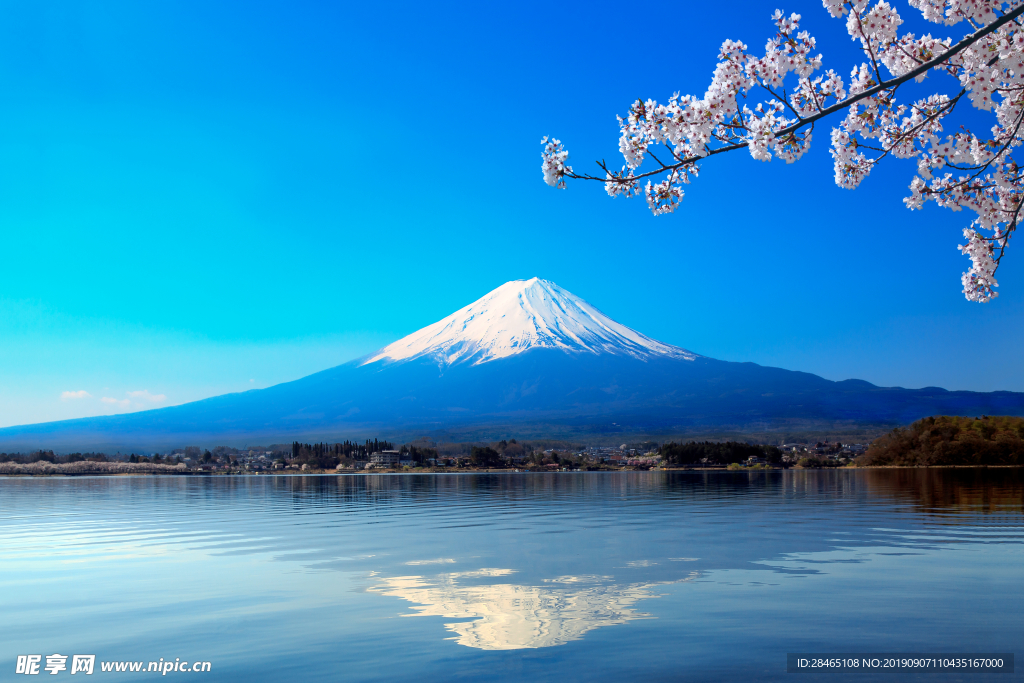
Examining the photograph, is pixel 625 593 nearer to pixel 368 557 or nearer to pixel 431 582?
pixel 431 582

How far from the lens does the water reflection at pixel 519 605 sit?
31.0 feet

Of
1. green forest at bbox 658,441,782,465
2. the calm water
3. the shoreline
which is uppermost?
the calm water

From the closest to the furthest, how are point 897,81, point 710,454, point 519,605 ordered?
point 897,81 → point 519,605 → point 710,454

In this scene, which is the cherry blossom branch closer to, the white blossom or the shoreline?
the white blossom

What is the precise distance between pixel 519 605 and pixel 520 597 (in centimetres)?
68

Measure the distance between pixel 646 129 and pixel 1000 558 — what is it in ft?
47.4

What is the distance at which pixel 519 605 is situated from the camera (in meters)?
11.4

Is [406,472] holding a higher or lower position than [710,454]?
lower

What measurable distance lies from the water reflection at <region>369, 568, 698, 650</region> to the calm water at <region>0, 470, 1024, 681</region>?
5 centimetres

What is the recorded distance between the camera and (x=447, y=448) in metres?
157

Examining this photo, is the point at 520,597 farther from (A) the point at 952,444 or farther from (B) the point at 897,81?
(A) the point at 952,444

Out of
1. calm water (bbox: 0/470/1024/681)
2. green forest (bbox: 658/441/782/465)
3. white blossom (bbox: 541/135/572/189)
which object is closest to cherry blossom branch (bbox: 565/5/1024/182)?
white blossom (bbox: 541/135/572/189)

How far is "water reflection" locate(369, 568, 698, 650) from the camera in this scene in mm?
9453

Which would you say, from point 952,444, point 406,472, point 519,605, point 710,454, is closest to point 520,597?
point 519,605
